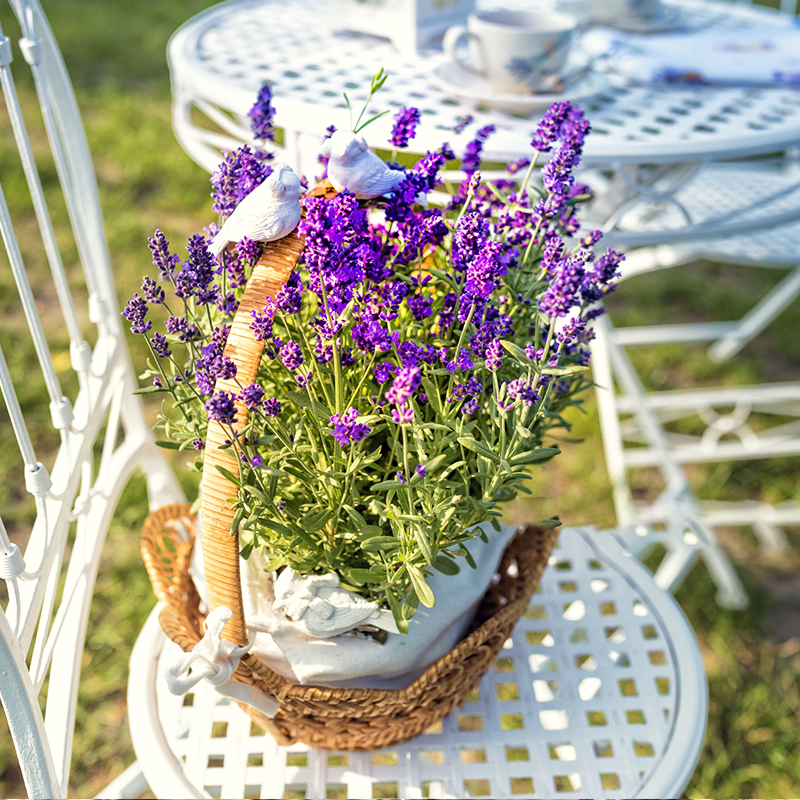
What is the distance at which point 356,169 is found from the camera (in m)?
0.66

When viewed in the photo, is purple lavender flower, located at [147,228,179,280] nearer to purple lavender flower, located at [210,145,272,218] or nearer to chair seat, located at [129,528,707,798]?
purple lavender flower, located at [210,145,272,218]

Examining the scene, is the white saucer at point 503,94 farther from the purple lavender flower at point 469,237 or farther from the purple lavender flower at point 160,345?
the purple lavender flower at point 160,345

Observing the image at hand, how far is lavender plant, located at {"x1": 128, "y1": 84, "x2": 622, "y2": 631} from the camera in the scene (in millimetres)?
627

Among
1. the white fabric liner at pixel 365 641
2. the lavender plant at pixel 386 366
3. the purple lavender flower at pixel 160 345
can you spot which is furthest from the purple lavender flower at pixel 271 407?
the white fabric liner at pixel 365 641

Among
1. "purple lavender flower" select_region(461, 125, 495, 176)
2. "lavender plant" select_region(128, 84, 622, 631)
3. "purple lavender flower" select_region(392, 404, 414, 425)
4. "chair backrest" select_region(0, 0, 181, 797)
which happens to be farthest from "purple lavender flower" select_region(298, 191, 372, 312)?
"chair backrest" select_region(0, 0, 181, 797)

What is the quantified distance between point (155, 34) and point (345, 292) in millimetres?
4117

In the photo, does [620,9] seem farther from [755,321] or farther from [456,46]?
[755,321]

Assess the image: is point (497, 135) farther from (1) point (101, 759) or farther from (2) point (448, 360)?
(1) point (101, 759)

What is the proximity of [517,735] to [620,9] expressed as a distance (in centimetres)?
130

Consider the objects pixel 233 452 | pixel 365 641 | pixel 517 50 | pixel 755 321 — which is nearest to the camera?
pixel 233 452

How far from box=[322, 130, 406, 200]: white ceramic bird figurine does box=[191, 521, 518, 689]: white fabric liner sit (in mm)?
363

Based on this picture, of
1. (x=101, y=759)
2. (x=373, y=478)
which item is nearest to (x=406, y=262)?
(x=373, y=478)

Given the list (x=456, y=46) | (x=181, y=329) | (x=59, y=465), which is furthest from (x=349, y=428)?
(x=456, y=46)

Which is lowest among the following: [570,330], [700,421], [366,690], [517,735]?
[700,421]
